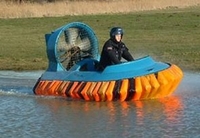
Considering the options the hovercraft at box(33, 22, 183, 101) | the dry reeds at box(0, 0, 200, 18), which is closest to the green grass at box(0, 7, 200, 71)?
the dry reeds at box(0, 0, 200, 18)

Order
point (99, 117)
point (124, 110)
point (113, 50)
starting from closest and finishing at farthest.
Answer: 1. point (99, 117)
2. point (124, 110)
3. point (113, 50)

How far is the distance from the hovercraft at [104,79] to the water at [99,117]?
4.8 inches

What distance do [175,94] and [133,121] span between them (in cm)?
254

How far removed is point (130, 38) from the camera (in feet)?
75.4

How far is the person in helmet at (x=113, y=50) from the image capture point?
11.9 metres

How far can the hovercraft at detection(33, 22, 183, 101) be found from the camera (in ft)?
36.6

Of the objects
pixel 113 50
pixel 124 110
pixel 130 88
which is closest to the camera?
pixel 124 110

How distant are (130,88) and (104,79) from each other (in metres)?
0.45

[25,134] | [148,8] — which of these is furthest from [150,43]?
[148,8]

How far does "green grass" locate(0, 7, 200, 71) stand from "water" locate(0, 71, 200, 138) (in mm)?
4509

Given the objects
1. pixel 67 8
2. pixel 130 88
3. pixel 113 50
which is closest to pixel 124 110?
pixel 130 88

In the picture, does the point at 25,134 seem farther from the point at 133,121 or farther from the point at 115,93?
the point at 115,93

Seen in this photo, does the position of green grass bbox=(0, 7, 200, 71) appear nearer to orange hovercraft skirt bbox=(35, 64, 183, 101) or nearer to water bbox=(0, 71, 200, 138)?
orange hovercraft skirt bbox=(35, 64, 183, 101)

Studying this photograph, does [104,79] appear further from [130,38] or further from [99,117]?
[130,38]
